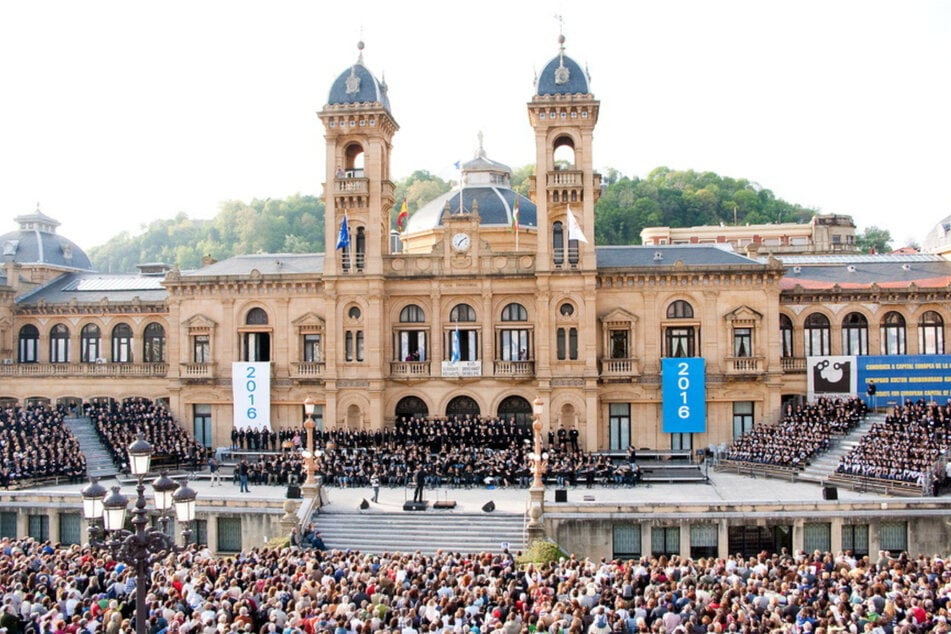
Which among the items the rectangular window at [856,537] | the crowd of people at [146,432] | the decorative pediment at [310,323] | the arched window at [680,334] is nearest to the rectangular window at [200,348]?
the crowd of people at [146,432]

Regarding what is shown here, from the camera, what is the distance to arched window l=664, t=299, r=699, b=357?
50.9m

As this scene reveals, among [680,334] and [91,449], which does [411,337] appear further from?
[91,449]

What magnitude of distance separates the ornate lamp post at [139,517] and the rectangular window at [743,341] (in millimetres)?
38248

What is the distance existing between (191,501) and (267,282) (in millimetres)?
36374

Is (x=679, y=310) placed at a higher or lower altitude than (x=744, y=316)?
higher

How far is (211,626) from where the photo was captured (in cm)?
1958

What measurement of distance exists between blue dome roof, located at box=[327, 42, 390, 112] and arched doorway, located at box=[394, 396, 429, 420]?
16986 mm

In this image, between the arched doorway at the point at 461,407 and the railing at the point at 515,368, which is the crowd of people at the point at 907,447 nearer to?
the railing at the point at 515,368

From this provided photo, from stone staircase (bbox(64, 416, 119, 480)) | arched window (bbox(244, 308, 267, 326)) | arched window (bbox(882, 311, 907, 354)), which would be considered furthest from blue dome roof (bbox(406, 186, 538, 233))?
stone staircase (bbox(64, 416, 119, 480))

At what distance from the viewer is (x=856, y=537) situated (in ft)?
118

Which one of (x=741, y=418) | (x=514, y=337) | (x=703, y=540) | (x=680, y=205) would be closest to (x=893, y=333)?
(x=741, y=418)

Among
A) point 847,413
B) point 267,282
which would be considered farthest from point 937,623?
point 267,282

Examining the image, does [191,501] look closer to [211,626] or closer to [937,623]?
[211,626]

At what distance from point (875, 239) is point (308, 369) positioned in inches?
3598
